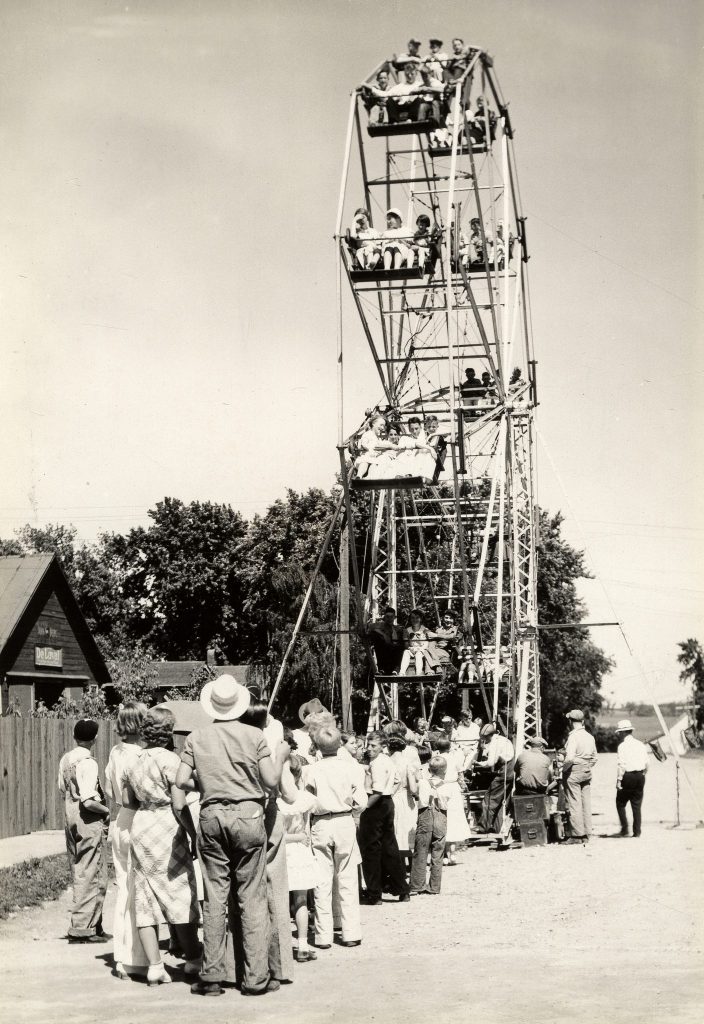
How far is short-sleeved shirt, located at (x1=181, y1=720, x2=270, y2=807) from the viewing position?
744 cm

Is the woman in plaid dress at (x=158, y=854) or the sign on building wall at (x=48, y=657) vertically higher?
the sign on building wall at (x=48, y=657)

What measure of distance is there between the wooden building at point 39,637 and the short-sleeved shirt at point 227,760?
2461 cm

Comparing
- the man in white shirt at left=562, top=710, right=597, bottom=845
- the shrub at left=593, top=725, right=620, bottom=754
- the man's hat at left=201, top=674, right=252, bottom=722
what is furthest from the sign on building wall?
the shrub at left=593, top=725, right=620, bottom=754

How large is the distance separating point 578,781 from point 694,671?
2173cm

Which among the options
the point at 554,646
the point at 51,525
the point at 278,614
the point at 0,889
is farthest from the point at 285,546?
the point at 0,889

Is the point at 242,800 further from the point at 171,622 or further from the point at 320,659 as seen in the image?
the point at 171,622

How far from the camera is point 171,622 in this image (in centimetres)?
6694

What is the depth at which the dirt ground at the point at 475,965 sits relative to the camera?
6.73 meters

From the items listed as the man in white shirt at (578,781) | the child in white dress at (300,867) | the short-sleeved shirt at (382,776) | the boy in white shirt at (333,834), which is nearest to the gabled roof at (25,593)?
the man in white shirt at (578,781)

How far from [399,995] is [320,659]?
3687 centimetres

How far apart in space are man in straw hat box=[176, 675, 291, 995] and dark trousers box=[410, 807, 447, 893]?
15.6 ft

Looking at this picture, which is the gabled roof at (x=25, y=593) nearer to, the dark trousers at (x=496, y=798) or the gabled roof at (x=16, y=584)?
the gabled roof at (x=16, y=584)

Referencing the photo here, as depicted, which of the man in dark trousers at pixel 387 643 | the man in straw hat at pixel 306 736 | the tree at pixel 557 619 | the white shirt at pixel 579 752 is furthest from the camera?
the tree at pixel 557 619

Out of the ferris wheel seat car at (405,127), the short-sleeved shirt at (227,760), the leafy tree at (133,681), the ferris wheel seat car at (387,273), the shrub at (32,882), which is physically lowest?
the shrub at (32,882)
